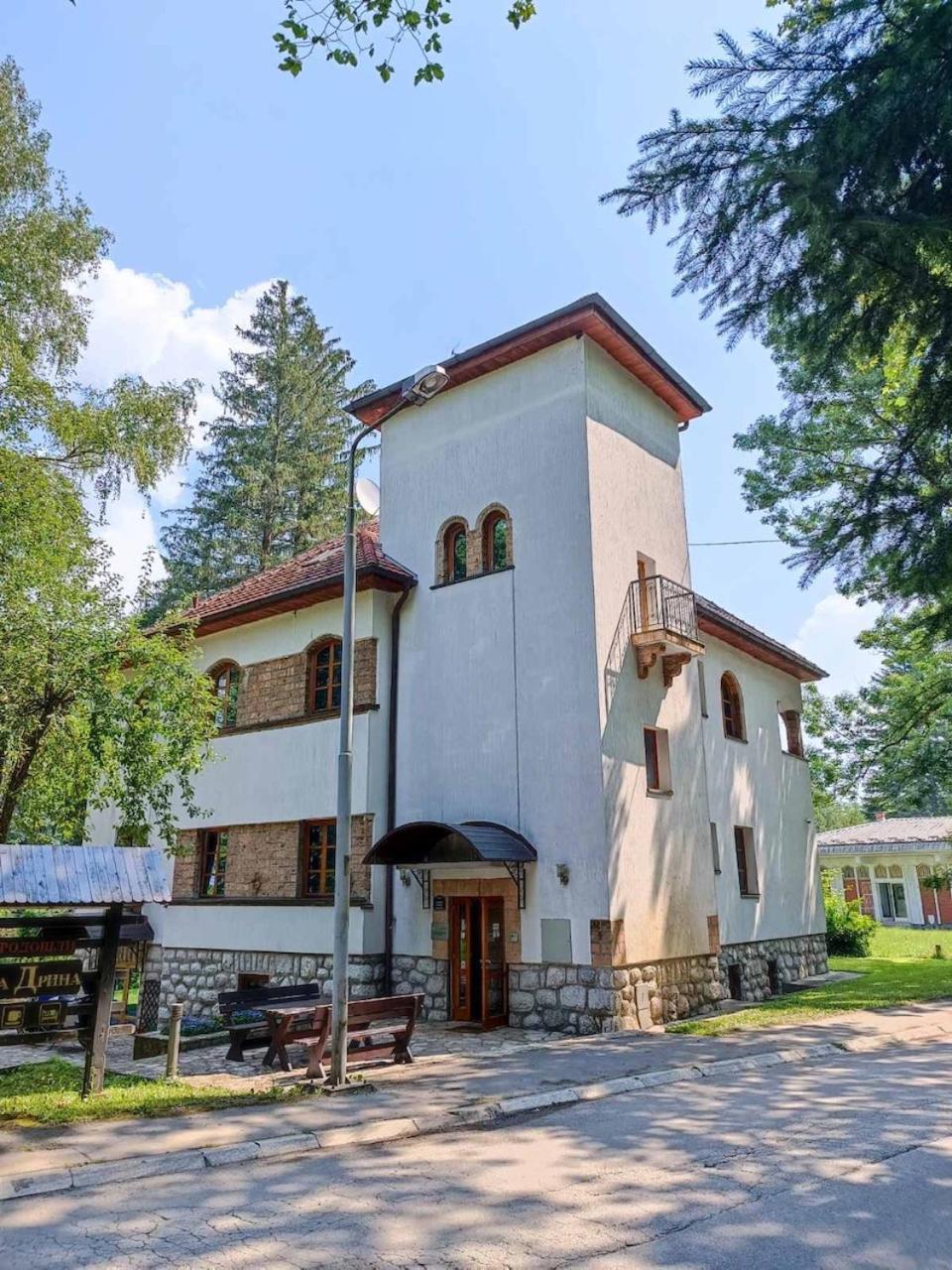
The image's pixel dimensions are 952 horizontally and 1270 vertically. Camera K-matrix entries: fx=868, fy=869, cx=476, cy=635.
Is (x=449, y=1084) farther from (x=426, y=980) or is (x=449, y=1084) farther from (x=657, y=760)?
(x=657, y=760)

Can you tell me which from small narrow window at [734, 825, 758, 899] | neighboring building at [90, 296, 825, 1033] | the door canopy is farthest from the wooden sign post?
small narrow window at [734, 825, 758, 899]

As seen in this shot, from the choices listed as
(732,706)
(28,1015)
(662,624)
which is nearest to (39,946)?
(28,1015)

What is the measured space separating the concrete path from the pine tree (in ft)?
79.7

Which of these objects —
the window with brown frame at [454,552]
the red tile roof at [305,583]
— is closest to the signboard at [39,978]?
the red tile roof at [305,583]

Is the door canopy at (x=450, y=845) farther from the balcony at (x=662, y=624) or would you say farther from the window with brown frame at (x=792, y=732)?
the window with brown frame at (x=792, y=732)

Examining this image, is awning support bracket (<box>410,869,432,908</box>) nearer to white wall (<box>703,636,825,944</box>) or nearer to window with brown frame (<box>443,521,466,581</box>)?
window with brown frame (<box>443,521,466,581</box>)

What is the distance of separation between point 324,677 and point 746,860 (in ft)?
33.3

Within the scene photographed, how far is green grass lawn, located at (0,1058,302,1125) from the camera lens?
7.72 metres

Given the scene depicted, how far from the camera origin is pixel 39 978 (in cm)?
828

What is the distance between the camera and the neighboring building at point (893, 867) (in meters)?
40.1

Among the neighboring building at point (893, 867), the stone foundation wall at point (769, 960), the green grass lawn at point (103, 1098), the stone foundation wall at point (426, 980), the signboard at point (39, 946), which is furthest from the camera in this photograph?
the neighboring building at point (893, 867)

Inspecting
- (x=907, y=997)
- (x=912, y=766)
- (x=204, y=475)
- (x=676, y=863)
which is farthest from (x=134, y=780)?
(x=204, y=475)

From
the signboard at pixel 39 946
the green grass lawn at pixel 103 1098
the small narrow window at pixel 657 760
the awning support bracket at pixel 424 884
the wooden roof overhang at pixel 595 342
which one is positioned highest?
the wooden roof overhang at pixel 595 342

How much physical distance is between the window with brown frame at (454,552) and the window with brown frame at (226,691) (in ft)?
17.2
